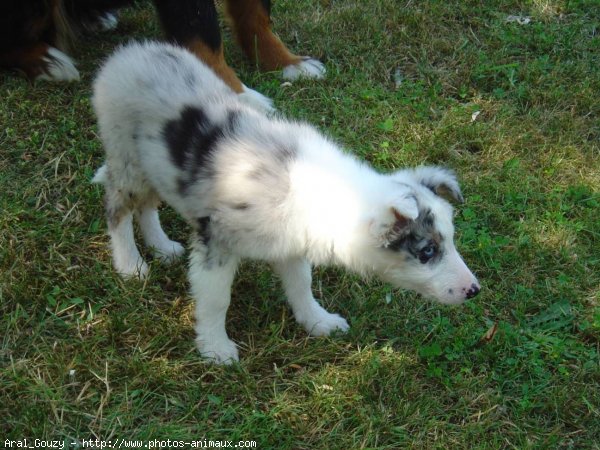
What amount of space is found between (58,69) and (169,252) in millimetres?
1739

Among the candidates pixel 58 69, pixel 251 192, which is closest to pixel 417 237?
pixel 251 192

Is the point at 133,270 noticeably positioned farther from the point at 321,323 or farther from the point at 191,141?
the point at 321,323

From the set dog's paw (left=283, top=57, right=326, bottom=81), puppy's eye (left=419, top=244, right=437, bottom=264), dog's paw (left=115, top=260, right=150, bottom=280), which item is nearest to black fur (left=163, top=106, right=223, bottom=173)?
dog's paw (left=115, top=260, right=150, bottom=280)

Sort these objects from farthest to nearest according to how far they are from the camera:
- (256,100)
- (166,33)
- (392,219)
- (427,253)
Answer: (256,100) < (166,33) < (427,253) < (392,219)

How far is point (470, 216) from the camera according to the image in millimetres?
3959

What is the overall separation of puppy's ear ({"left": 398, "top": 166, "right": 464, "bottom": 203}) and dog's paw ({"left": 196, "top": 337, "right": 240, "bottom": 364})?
40.2 inches

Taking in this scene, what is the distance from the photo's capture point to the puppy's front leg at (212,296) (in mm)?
2969

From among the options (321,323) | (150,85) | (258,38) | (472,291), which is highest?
(150,85)

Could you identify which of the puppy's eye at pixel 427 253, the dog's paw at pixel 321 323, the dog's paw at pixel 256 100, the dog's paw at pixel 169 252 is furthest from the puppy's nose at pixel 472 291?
the dog's paw at pixel 256 100

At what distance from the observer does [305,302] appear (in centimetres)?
331

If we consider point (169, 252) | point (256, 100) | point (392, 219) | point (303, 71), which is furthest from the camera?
point (303, 71)

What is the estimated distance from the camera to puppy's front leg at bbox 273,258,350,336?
3.26 meters

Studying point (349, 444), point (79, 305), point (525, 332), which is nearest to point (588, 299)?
point (525, 332)

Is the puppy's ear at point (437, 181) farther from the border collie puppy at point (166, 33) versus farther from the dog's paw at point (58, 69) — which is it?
the dog's paw at point (58, 69)
